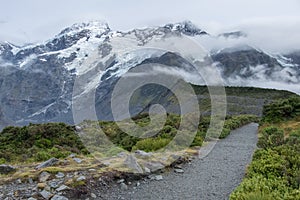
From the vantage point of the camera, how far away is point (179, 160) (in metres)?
15.7

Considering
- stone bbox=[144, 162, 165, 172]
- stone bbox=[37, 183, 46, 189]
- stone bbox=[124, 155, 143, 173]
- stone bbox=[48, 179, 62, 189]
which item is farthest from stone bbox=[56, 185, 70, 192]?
stone bbox=[144, 162, 165, 172]

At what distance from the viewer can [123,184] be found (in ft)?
39.8

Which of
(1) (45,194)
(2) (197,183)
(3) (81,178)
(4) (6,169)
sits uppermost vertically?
(1) (45,194)

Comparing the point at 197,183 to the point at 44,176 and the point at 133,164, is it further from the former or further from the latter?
the point at 44,176

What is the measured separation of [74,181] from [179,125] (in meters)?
17.0

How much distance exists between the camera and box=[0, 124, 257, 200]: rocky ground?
1079cm

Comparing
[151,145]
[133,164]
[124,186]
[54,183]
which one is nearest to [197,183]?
[133,164]

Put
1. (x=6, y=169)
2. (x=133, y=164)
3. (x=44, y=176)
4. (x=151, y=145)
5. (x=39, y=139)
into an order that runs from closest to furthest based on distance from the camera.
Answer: (x=44, y=176) → (x=6, y=169) → (x=133, y=164) → (x=151, y=145) → (x=39, y=139)

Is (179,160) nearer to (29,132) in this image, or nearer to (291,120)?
(29,132)

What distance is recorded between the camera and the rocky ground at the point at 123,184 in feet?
35.4

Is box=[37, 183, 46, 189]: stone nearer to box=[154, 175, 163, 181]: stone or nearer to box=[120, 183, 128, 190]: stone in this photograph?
box=[120, 183, 128, 190]: stone

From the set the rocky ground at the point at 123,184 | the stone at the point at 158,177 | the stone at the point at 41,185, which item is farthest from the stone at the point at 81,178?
the stone at the point at 158,177

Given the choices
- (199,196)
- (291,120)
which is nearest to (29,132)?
(199,196)

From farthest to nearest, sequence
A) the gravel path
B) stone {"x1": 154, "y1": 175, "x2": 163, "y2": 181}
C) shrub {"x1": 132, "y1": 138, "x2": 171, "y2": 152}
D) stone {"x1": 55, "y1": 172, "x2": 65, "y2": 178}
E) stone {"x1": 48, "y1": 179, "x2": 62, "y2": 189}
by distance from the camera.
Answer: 1. shrub {"x1": 132, "y1": 138, "x2": 171, "y2": 152}
2. stone {"x1": 154, "y1": 175, "x2": 163, "y2": 181}
3. stone {"x1": 55, "y1": 172, "x2": 65, "y2": 178}
4. the gravel path
5. stone {"x1": 48, "y1": 179, "x2": 62, "y2": 189}
